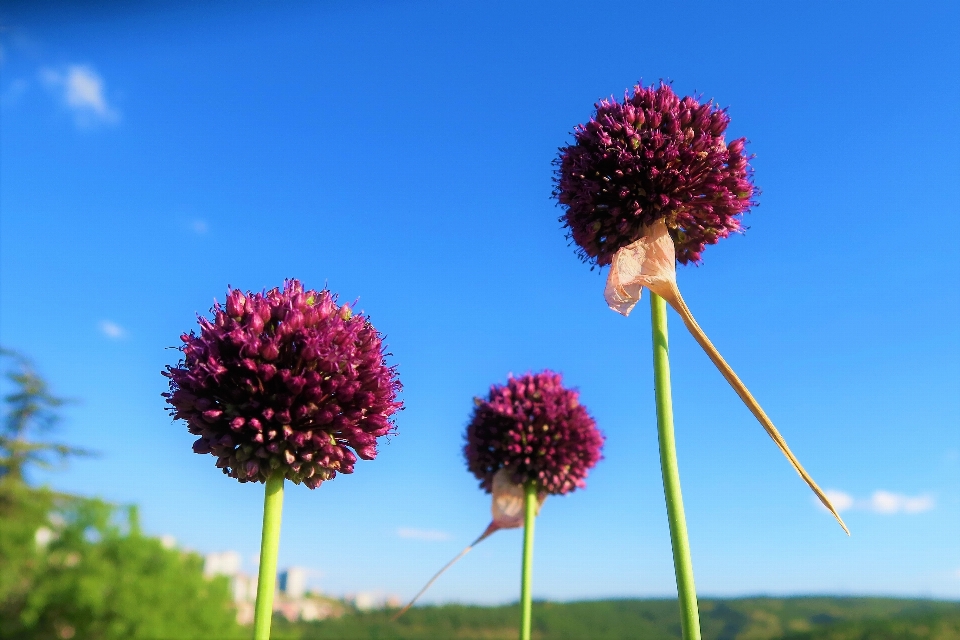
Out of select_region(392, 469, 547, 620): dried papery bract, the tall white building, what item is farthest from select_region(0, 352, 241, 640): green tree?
the tall white building

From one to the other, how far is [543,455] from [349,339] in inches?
129

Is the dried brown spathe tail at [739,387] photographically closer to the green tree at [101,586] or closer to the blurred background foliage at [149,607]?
the blurred background foliage at [149,607]

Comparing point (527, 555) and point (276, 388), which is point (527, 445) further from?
point (276, 388)

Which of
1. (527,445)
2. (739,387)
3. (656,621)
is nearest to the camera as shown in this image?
(739,387)

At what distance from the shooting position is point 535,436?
629cm

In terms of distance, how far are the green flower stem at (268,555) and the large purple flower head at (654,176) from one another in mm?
2288

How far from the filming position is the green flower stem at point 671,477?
120 inches

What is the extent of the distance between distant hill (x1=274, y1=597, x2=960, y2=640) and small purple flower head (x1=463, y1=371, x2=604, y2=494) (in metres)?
81.2

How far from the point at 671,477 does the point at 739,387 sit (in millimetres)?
643

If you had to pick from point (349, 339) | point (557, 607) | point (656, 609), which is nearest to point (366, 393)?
point (349, 339)

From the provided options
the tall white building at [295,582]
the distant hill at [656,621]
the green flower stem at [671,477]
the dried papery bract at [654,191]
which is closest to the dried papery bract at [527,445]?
the dried papery bract at [654,191]

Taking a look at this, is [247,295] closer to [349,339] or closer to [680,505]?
[349,339]

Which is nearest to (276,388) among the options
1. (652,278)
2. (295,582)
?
(652,278)

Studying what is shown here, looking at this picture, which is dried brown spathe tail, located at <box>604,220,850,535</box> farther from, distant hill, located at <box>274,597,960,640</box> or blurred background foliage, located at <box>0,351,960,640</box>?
distant hill, located at <box>274,597,960,640</box>
